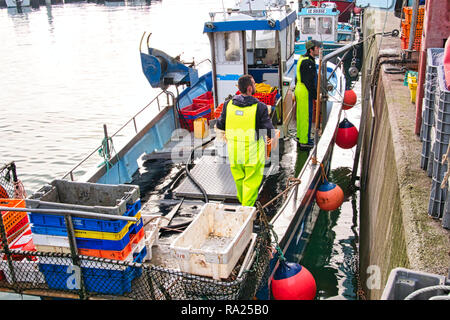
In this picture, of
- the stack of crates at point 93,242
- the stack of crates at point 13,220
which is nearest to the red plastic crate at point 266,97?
the stack of crates at point 93,242

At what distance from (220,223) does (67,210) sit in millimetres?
1556

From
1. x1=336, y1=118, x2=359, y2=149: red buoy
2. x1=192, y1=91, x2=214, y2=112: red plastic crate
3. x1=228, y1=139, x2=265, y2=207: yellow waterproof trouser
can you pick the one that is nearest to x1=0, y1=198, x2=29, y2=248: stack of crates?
x1=228, y1=139, x2=265, y2=207: yellow waterproof trouser

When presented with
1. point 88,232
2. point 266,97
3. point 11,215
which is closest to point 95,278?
point 88,232

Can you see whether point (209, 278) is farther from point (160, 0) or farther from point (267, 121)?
point (160, 0)

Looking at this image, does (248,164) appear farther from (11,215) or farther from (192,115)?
(192,115)

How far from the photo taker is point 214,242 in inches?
179

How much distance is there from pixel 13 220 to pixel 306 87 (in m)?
5.11

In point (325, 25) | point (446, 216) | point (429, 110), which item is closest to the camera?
point (446, 216)

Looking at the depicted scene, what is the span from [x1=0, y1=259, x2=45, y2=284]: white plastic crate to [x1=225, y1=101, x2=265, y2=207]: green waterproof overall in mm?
2389

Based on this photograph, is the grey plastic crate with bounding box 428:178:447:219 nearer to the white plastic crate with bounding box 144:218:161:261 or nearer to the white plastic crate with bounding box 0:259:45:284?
the white plastic crate with bounding box 144:218:161:261

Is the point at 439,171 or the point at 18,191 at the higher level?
the point at 439,171

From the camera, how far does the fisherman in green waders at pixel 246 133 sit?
5.02 meters

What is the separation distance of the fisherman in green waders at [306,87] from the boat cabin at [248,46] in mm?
543

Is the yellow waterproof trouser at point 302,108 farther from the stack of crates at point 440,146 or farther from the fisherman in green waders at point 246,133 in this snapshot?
the stack of crates at point 440,146
